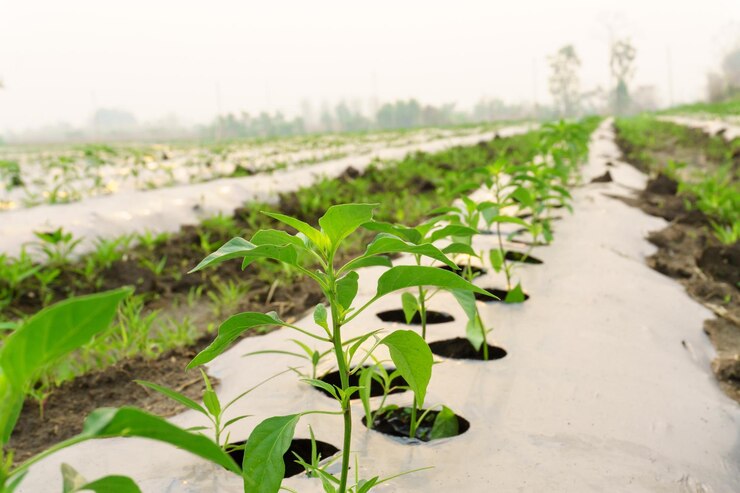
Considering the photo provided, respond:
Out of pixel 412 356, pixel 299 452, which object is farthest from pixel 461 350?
pixel 412 356

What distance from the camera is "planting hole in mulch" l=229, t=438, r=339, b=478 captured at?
132 cm

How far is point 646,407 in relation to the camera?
4.93 ft

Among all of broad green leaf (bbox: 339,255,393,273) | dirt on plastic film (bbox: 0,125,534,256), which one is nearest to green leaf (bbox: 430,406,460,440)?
broad green leaf (bbox: 339,255,393,273)

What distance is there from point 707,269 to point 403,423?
2.32 metres

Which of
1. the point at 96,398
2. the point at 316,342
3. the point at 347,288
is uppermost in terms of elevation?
the point at 347,288

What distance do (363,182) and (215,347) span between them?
545 centimetres

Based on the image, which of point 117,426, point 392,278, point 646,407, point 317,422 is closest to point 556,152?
point 646,407

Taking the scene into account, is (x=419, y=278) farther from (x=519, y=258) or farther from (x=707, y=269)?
(x=707, y=269)

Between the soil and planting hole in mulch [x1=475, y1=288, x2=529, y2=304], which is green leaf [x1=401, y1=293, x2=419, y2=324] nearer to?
planting hole in mulch [x1=475, y1=288, x2=529, y2=304]

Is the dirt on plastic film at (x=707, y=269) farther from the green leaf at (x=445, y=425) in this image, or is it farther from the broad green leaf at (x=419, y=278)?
the broad green leaf at (x=419, y=278)

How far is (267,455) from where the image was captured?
2.87 feet

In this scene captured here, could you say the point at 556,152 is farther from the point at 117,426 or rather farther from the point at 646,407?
the point at 117,426

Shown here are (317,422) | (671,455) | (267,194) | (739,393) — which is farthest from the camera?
(267,194)

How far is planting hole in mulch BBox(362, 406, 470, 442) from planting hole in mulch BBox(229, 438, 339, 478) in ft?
0.37
